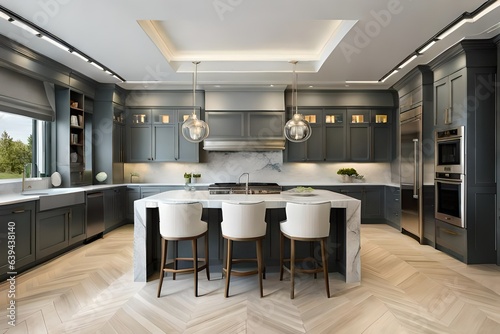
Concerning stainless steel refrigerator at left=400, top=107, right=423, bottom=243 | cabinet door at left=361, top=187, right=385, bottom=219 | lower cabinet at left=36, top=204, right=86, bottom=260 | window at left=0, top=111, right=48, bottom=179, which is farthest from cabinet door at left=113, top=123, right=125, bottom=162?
stainless steel refrigerator at left=400, top=107, right=423, bottom=243

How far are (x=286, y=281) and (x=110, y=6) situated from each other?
350 cm

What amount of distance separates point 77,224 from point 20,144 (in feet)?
4.90

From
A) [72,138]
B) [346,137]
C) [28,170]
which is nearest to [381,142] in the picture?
[346,137]

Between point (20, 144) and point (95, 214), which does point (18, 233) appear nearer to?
point (95, 214)

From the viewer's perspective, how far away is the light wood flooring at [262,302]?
227 centimetres

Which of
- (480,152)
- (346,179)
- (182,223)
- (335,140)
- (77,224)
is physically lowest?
(77,224)

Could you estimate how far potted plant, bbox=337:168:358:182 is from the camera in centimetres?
625

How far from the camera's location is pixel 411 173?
4.91 metres

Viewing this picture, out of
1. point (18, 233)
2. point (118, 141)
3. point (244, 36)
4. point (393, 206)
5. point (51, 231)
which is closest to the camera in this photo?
point (18, 233)

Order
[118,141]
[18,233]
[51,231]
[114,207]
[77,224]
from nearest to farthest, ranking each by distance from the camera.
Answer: [18,233] → [51,231] → [77,224] → [114,207] → [118,141]

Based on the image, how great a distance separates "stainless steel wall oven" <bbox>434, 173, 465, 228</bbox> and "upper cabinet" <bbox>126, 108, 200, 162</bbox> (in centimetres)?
453

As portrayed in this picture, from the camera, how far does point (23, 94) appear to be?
12.9ft

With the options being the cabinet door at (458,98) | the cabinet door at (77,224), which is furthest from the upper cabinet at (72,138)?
the cabinet door at (458,98)

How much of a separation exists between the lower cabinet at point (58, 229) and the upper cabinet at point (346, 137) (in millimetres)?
4177
